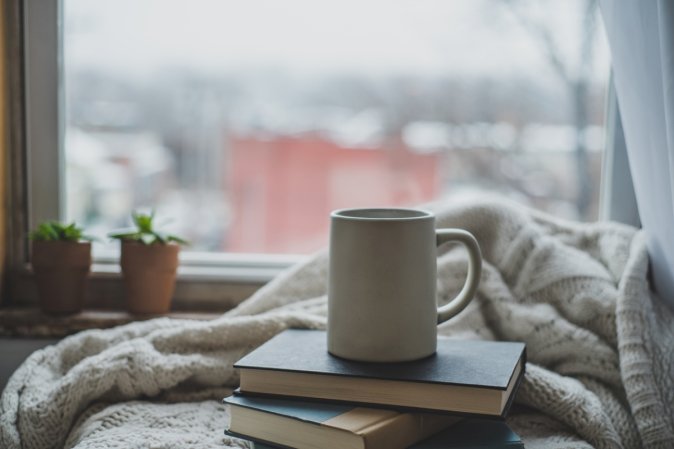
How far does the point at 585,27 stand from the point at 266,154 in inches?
23.5

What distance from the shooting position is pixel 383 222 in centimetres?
78

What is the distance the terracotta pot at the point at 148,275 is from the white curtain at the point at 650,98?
2.25 feet

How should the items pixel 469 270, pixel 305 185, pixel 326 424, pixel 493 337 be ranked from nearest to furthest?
pixel 326 424 < pixel 469 270 < pixel 493 337 < pixel 305 185

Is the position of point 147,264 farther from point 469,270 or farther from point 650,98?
point 650,98

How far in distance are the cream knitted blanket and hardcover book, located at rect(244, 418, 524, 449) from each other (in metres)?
0.10

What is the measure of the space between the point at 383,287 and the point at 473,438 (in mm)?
172

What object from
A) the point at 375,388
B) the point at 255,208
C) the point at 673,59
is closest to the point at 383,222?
the point at 375,388

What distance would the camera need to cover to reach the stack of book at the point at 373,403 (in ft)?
2.33

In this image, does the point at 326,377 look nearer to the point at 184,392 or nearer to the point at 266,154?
the point at 184,392

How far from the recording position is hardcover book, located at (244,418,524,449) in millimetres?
714

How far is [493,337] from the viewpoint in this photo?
3.37ft

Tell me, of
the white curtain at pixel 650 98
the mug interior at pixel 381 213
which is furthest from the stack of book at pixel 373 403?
the white curtain at pixel 650 98

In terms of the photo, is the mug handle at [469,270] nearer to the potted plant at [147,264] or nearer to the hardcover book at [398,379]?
the hardcover book at [398,379]

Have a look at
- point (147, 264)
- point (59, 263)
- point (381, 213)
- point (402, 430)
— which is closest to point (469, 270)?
point (381, 213)
